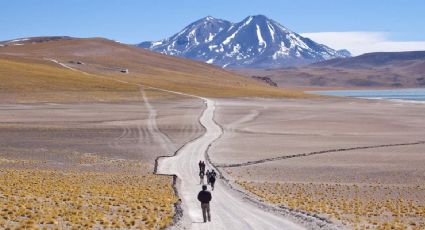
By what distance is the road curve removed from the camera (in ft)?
71.3

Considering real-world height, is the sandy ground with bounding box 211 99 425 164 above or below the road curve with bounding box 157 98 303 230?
below

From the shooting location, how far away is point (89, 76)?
126125 millimetres

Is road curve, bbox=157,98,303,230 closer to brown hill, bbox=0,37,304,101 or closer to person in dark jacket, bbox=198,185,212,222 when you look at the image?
person in dark jacket, bbox=198,185,212,222

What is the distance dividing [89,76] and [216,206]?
104044 mm

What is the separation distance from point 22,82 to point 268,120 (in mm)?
50270

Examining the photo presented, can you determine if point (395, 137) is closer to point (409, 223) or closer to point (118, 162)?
point (118, 162)

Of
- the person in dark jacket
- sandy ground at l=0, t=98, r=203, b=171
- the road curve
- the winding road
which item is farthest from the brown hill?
the person in dark jacket

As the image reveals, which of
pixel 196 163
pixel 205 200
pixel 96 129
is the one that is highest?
pixel 205 200

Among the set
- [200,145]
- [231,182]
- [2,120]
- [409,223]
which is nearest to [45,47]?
[2,120]

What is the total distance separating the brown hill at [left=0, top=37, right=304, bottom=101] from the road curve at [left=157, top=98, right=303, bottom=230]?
58557 mm

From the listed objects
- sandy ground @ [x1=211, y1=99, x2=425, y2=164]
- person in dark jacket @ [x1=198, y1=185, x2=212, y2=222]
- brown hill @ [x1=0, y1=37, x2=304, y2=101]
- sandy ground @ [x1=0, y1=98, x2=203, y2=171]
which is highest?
brown hill @ [x1=0, y1=37, x2=304, y2=101]

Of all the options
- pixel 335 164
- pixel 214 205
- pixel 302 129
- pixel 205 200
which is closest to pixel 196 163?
pixel 335 164

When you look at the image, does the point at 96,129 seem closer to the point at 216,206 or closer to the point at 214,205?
the point at 214,205

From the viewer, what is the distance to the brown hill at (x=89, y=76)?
101 metres
